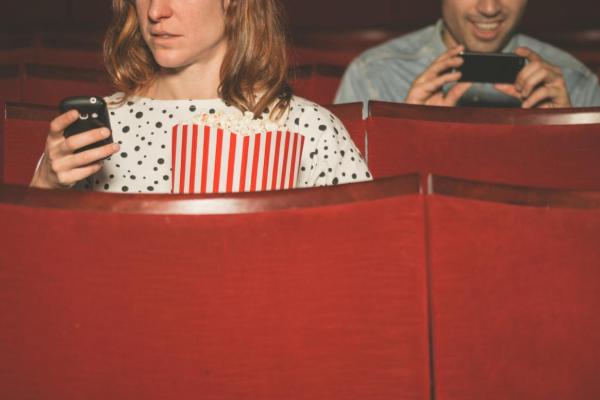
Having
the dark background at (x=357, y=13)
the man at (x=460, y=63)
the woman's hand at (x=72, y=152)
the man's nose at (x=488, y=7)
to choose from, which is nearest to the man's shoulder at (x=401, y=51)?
Result: the man at (x=460, y=63)

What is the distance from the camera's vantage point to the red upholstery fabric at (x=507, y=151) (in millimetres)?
543

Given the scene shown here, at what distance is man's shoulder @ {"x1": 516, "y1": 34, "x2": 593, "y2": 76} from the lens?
924 millimetres

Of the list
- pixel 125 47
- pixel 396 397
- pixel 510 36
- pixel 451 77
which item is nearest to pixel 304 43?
pixel 510 36

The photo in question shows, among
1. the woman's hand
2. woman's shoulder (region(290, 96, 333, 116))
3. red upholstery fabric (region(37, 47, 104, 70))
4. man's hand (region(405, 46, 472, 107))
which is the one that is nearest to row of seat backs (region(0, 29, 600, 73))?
red upholstery fabric (region(37, 47, 104, 70))

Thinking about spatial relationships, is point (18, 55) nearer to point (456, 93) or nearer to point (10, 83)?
point (10, 83)

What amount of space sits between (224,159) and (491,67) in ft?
1.08

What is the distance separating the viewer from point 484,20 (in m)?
0.87

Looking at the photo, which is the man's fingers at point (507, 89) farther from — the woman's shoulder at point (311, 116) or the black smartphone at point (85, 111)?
the black smartphone at point (85, 111)

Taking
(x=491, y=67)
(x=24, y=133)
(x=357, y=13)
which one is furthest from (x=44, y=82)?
(x=357, y=13)

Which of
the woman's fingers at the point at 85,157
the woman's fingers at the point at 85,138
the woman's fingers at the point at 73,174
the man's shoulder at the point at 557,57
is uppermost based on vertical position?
the man's shoulder at the point at 557,57

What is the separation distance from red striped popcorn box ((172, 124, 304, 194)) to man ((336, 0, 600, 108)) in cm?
28

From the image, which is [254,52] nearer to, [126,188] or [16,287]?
[126,188]

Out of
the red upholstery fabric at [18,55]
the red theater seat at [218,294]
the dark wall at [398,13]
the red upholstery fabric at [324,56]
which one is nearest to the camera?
the red theater seat at [218,294]

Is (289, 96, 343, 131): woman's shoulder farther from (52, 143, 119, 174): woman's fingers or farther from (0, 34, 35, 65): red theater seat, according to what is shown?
(0, 34, 35, 65): red theater seat
